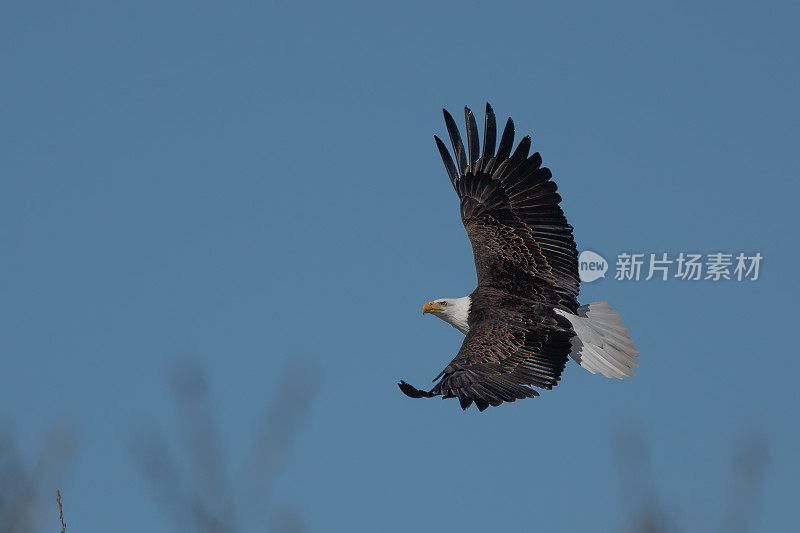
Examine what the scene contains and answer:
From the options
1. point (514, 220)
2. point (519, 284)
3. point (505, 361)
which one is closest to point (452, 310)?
point (519, 284)

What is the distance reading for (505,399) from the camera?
288 inches

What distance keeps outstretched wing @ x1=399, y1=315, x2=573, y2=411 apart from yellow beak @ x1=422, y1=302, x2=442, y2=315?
36.9 inches

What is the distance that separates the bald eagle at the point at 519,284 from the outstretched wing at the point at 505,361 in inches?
0.4

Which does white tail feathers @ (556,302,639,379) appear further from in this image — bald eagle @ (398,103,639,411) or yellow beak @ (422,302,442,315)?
yellow beak @ (422,302,442,315)

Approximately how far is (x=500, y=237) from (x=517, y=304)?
0.74 metres

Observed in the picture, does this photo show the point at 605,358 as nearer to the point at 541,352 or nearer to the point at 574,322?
the point at 574,322

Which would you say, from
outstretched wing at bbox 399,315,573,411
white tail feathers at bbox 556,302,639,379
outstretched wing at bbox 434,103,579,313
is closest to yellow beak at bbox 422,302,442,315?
outstretched wing at bbox 434,103,579,313

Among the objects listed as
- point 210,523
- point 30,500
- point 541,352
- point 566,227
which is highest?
point 566,227

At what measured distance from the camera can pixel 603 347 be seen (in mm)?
9781

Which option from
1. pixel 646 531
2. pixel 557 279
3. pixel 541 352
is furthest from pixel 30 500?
pixel 557 279

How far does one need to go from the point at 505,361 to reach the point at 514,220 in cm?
172

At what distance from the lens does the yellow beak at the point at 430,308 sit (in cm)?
955

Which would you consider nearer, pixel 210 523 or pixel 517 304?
pixel 210 523

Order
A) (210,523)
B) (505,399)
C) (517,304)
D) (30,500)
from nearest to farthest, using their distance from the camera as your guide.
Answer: (210,523), (30,500), (505,399), (517,304)
